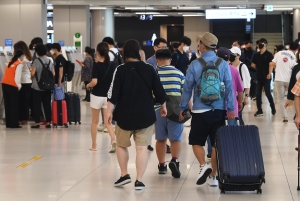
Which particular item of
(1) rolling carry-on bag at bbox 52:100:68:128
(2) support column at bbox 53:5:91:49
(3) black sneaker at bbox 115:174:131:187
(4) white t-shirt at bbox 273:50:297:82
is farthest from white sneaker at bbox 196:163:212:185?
(2) support column at bbox 53:5:91:49

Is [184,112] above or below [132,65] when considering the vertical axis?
below

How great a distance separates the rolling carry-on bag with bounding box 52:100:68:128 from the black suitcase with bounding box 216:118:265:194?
23.9 feet

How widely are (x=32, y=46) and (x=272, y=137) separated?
6396mm

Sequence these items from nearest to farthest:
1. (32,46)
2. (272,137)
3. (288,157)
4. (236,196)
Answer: (236,196) < (288,157) < (272,137) < (32,46)

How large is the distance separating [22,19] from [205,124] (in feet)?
55.0

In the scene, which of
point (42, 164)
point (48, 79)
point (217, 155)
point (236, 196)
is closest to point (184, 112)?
point (217, 155)

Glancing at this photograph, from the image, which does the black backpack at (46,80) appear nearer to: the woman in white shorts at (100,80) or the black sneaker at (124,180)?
the woman in white shorts at (100,80)

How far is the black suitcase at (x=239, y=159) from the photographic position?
6.90 m

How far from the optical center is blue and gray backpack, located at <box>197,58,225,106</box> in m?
7.09

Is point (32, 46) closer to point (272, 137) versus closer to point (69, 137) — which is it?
point (69, 137)

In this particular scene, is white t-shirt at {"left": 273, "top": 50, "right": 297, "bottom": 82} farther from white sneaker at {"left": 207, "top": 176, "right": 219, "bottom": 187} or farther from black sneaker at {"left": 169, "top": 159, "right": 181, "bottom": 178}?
white sneaker at {"left": 207, "top": 176, "right": 219, "bottom": 187}

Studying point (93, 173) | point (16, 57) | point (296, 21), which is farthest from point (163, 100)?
point (296, 21)

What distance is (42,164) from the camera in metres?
9.23

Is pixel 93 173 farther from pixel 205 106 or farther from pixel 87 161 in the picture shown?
pixel 205 106
